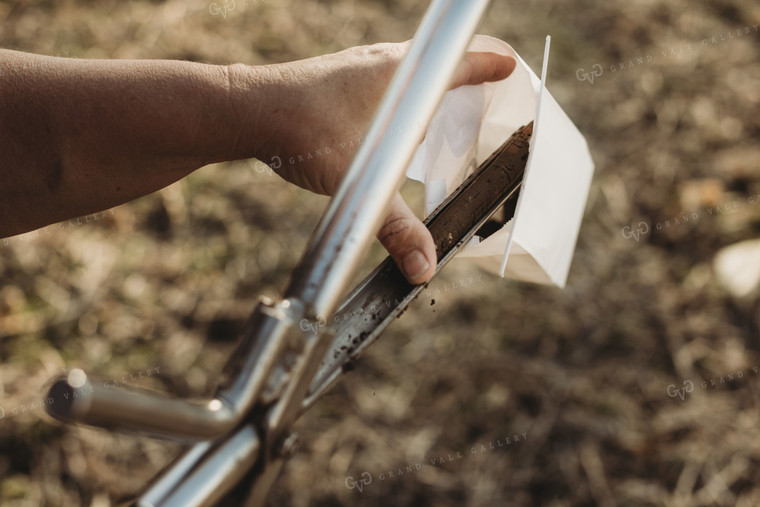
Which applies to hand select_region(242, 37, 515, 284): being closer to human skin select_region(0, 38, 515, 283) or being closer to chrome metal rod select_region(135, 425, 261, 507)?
human skin select_region(0, 38, 515, 283)

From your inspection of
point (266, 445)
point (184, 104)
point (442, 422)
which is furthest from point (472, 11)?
point (442, 422)

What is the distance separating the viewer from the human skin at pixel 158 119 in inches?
34.3

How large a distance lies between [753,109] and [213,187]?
162cm

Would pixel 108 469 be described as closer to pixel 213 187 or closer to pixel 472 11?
pixel 213 187

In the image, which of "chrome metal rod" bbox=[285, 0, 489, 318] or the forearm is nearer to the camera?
"chrome metal rod" bbox=[285, 0, 489, 318]

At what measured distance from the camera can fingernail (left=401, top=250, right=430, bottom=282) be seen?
0.65 m

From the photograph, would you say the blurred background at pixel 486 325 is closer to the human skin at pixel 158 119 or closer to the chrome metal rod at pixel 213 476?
the human skin at pixel 158 119

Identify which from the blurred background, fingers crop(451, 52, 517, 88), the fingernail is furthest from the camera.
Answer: the blurred background

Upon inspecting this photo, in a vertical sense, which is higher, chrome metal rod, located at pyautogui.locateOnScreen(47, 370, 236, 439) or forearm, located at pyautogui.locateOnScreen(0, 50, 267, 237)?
chrome metal rod, located at pyautogui.locateOnScreen(47, 370, 236, 439)

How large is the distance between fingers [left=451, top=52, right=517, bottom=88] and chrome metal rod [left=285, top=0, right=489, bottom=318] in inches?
13.8

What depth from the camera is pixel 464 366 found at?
146 cm

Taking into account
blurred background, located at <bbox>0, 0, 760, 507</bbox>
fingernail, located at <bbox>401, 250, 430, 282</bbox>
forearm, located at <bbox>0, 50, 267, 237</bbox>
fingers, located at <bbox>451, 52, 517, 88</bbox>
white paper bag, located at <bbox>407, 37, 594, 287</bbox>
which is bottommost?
blurred background, located at <bbox>0, 0, 760, 507</bbox>

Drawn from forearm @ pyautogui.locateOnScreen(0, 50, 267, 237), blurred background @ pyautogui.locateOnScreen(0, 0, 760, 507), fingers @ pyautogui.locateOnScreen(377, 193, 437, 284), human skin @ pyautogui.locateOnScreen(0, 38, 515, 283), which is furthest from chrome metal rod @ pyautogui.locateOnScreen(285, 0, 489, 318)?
blurred background @ pyautogui.locateOnScreen(0, 0, 760, 507)

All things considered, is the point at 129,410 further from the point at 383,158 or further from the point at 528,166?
the point at 528,166
